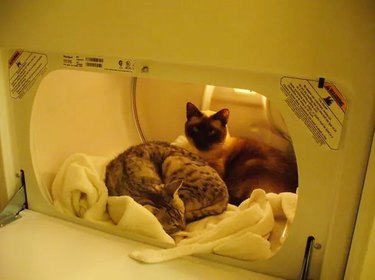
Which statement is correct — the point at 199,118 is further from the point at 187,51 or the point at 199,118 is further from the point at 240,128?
the point at 187,51

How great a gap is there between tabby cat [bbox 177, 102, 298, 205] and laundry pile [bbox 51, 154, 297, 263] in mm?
99

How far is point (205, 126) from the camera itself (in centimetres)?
101

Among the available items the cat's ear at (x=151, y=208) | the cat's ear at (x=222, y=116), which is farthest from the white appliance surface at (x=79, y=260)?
the cat's ear at (x=222, y=116)

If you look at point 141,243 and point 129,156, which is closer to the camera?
point 141,243

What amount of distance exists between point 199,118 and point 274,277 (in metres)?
0.49

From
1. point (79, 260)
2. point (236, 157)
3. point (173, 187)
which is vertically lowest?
point (79, 260)

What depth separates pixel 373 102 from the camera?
50 cm

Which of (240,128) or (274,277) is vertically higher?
(240,128)

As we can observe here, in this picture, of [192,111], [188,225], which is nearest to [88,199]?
[188,225]

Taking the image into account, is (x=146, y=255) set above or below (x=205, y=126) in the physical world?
below

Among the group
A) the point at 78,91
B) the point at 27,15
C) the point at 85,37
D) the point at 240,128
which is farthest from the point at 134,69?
the point at 240,128

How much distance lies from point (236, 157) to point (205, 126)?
139mm

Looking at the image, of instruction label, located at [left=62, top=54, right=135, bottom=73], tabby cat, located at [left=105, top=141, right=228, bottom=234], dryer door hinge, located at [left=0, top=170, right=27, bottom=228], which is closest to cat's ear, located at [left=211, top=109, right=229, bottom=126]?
tabby cat, located at [left=105, top=141, right=228, bottom=234]

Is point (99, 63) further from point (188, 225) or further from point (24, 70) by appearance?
point (188, 225)
